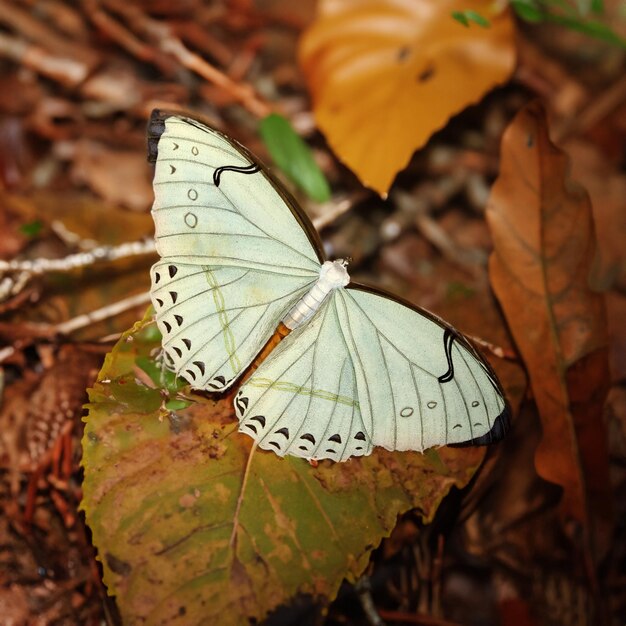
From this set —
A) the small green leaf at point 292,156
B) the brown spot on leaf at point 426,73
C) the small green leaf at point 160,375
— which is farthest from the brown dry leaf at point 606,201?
the small green leaf at point 160,375

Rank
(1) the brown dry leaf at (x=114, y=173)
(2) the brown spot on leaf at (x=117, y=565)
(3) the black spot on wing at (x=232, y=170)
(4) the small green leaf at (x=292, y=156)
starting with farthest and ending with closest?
(1) the brown dry leaf at (x=114, y=173) → (4) the small green leaf at (x=292, y=156) → (3) the black spot on wing at (x=232, y=170) → (2) the brown spot on leaf at (x=117, y=565)

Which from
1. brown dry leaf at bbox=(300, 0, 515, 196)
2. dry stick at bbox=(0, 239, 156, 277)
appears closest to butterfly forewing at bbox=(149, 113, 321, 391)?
dry stick at bbox=(0, 239, 156, 277)

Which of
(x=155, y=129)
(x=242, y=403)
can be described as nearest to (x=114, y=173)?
(x=155, y=129)

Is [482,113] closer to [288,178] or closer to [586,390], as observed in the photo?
[288,178]

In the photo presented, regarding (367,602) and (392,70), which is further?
(392,70)

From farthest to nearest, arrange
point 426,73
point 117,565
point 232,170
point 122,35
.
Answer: point 122,35
point 426,73
point 232,170
point 117,565

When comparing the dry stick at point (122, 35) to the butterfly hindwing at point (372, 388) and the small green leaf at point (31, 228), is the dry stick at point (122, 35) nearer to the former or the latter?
the small green leaf at point (31, 228)

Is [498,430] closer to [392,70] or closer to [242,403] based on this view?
[242,403]
